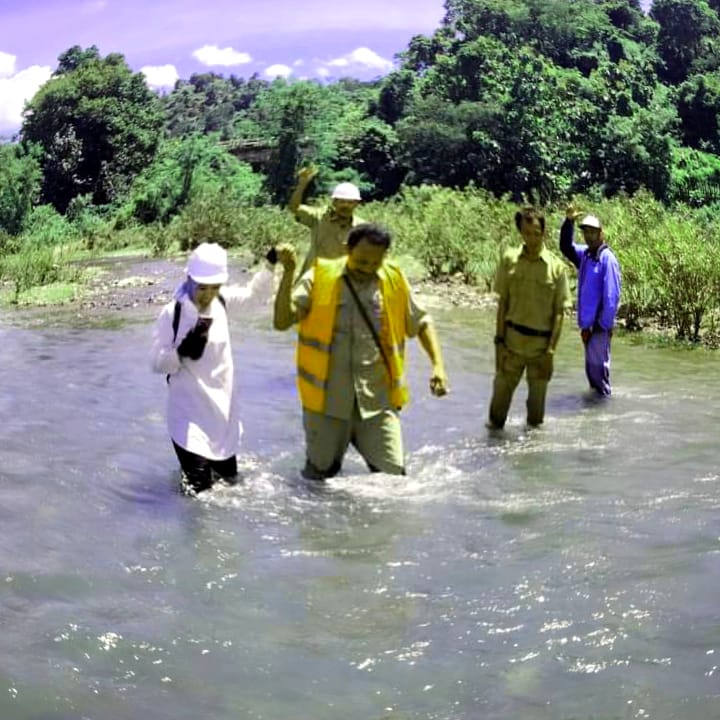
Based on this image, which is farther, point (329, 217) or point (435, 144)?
point (435, 144)

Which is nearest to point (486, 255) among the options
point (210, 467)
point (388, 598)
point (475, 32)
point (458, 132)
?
point (210, 467)

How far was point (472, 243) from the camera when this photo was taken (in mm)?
18031

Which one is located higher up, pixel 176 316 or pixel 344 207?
pixel 344 207

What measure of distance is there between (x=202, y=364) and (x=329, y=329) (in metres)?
0.72

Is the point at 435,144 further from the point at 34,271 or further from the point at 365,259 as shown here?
the point at 365,259

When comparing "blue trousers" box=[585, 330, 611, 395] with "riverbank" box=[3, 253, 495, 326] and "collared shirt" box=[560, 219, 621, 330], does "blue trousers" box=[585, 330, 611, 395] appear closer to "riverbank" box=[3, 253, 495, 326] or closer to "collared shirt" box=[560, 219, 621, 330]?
"collared shirt" box=[560, 219, 621, 330]

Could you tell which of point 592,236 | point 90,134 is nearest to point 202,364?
point 592,236

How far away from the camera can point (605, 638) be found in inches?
156

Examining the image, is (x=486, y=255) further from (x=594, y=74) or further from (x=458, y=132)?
(x=594, y=74)

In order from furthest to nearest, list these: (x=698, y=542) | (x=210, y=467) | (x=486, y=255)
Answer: (x=486, y=255) < (x=210, y=467) < (x=698, y=542)

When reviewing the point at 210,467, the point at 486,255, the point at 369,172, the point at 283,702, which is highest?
the point at 369,172

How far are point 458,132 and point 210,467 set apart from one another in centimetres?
3153

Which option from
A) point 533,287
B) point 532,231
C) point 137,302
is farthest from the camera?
point 137,302

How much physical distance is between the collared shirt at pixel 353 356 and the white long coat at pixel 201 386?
1.40 feet
